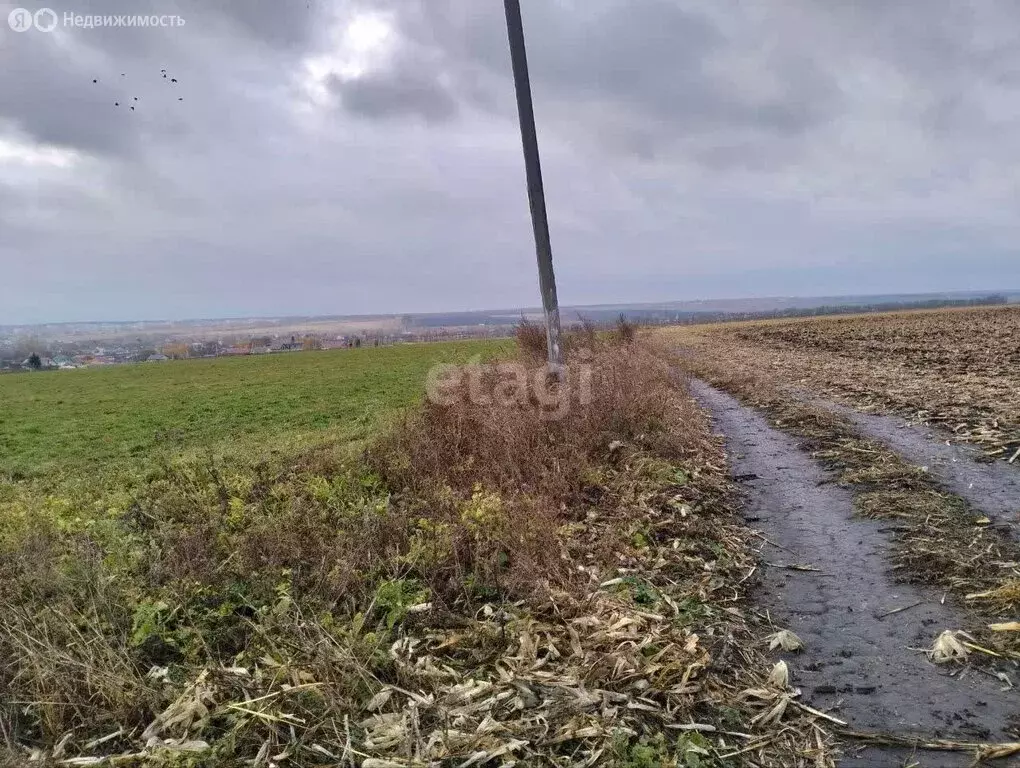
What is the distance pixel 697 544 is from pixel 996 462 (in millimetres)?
4140

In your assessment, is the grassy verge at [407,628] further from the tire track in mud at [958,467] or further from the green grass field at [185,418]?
the green grass field at [185,418]

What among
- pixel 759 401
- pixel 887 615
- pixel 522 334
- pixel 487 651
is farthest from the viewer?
pixel 522 334

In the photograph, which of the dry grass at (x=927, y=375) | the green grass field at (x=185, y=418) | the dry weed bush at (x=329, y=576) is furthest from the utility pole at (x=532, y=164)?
the dry grass at (x=927, y=375)

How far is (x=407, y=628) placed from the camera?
396 centimetres

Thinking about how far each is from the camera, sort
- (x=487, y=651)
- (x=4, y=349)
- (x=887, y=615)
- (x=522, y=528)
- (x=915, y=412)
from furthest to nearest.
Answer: (x=4, y=349) < (x=915, y=412) < (x=522, y=528) < (x=887, y=615) < (x=487, y=651)

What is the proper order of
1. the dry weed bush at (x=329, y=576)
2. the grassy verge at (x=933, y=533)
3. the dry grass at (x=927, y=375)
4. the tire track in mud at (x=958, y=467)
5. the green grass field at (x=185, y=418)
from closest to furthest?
the dry weed bush at (x=329, y=576) < the grassy verge at (x=933, y=533) < the tire track in mud at (x=958, y=467) < the dry grass at (x=927, y=375) < the green grass field at (x=185, y=418)

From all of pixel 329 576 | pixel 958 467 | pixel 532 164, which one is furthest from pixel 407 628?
pixel 532 164

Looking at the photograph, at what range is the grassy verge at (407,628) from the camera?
117 inches

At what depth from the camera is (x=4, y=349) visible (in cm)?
7069

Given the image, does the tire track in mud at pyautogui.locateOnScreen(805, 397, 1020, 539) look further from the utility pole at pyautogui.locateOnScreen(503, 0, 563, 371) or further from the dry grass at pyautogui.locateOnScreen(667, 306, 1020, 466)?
the utility pole at pyautogui.locateOnScreen(503, 0, 563, 371)

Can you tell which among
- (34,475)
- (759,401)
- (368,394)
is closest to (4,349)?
(368,394)

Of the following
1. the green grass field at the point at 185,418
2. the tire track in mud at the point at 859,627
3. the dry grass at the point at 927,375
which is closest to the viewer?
the tire track in mud at the point at 859,627

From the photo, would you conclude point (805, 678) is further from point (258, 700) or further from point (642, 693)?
point (258, 700)

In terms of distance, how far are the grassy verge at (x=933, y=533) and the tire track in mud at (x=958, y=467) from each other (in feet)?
0.49
